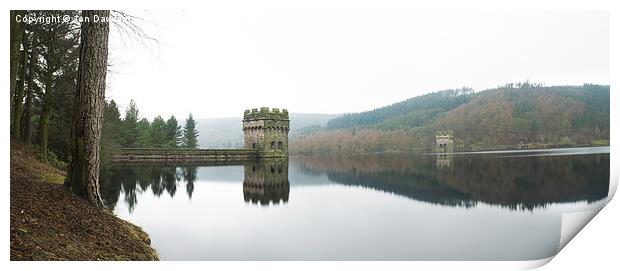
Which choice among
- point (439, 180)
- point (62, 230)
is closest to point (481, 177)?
point (439, 180)

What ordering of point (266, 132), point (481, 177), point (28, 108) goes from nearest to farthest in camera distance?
point (481, 177), point (28, 108), point (266, 132)

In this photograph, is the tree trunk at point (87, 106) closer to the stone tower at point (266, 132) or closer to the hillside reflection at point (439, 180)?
the hillside reflection at point (439, 180)

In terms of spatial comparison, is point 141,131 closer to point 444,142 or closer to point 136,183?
point 136,183

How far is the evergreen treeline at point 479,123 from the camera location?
16.6 ft

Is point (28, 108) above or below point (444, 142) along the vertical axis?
above

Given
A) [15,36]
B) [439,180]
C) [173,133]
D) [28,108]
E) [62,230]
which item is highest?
[15,36]

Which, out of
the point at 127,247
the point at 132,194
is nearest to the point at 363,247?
the point at 127,247

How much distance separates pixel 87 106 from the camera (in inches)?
183

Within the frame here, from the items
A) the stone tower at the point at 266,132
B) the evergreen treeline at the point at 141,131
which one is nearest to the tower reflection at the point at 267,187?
the stone tower at the point at 266,132

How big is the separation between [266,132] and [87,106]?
7382 millimetres

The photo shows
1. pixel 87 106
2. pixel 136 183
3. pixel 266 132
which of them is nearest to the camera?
pixel 87 106

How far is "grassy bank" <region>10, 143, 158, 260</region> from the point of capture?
11.4 feet

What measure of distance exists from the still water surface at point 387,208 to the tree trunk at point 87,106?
1.03m

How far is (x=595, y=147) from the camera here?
466cm
